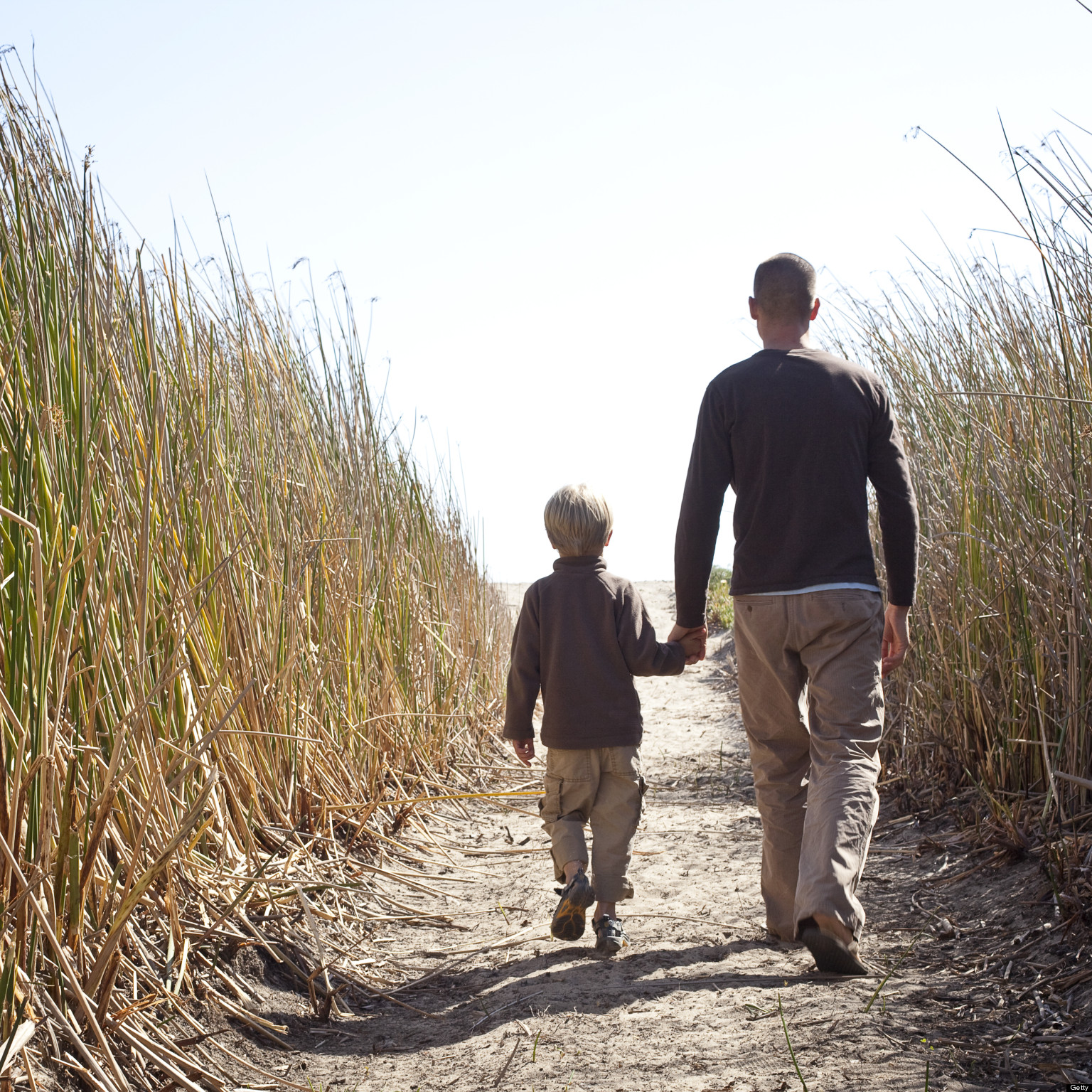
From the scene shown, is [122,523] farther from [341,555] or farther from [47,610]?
[341,555]

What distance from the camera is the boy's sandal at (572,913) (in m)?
2.15

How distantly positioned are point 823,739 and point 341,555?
1532 mm

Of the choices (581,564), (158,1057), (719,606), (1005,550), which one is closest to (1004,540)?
(1005,550)

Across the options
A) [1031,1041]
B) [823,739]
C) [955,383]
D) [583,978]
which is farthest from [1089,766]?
[955,383]

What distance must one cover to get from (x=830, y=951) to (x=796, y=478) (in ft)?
3.10

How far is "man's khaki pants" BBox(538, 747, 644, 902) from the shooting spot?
7.39 ft

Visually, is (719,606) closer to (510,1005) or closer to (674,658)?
(674,658)

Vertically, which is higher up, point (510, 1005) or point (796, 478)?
point (796, 478)

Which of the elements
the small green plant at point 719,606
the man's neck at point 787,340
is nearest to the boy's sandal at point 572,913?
the man's neck at point 787,340

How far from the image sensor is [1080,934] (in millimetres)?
1857

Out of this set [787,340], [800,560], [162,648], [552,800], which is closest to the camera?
[162,648]

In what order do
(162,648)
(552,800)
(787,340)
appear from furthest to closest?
1. (552,800)
2. (787,340)
3. (162,648)

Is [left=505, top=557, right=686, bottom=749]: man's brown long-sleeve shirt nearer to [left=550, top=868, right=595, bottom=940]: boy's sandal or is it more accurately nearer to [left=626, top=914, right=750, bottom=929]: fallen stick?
[left=550, top=868, right=595, bottom=940]: boy's sandal

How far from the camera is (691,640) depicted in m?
2.31
